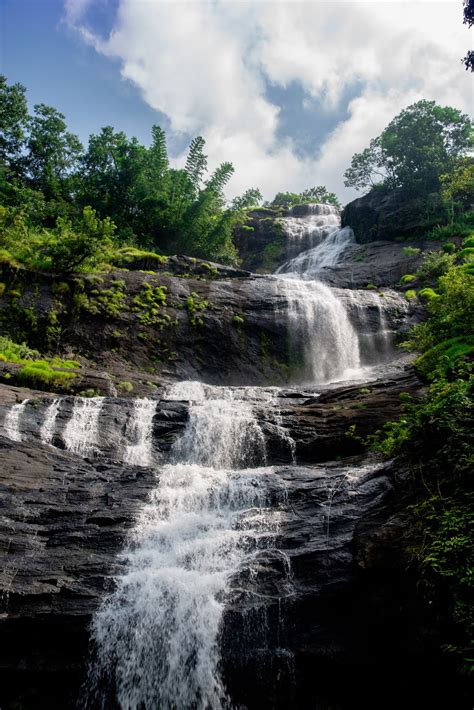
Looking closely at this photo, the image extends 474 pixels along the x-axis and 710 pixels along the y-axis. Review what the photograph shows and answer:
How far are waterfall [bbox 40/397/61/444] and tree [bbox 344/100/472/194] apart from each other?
30900 mm

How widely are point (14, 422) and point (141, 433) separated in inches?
128

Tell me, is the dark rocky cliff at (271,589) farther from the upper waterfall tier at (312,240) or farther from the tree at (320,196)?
the tree at (320,196)

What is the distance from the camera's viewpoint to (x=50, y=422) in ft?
39.7

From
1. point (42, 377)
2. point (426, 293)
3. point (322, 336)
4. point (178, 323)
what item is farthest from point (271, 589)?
point (426, 293)

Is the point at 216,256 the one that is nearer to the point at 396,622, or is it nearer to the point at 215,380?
the point at 215,380

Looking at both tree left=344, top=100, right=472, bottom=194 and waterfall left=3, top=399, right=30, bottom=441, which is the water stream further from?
tree left=344, top=100, right=472, bottom=194

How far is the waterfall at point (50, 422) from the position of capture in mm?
11750

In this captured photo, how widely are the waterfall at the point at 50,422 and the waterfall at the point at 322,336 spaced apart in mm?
11675

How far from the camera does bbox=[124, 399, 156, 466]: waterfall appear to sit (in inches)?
480

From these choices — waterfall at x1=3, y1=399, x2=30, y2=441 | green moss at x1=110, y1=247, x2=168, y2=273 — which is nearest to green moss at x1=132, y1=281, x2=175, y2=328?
green moss at x1=110, y1=247, x2=168, y2=273

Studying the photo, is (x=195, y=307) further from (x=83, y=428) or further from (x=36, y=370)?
(x=83, y=428)

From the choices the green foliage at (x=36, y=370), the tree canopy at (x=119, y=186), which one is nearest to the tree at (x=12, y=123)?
the tree canopy at (x=119, y=186)

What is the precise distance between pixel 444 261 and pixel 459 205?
1126cm

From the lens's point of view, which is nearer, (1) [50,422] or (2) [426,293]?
(1) [50,422]
